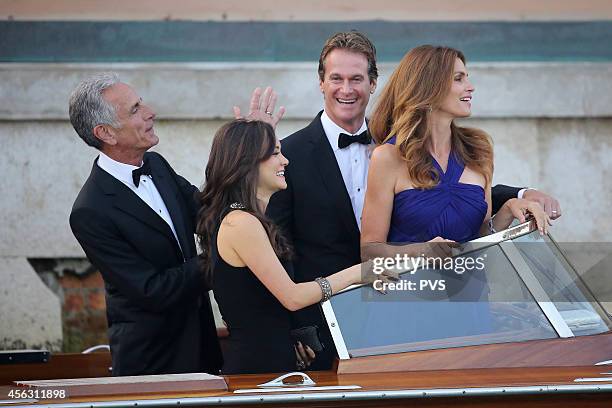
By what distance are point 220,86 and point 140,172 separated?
2.79 metres

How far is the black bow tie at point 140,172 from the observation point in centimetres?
468

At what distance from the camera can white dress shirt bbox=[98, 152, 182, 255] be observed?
4.68 metres

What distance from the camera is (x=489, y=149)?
4.66 meters

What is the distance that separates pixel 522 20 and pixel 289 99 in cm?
158

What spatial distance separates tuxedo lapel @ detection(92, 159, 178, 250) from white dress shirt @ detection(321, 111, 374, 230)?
735mm

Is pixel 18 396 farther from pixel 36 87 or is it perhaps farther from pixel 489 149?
pixel 36 87

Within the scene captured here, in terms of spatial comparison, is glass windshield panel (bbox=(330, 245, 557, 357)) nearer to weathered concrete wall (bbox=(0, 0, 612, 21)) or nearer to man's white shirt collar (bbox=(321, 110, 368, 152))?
man's white shirt collar (bbox=(321, 110, 368, 152))

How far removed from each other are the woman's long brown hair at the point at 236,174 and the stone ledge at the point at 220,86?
10.5ft

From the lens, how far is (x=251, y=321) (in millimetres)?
4117

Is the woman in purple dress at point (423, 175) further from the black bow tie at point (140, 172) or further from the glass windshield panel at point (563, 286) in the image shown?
the black bow tie at point (140, 172)

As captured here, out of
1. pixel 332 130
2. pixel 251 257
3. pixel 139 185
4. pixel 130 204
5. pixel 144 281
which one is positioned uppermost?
pixel 332 130

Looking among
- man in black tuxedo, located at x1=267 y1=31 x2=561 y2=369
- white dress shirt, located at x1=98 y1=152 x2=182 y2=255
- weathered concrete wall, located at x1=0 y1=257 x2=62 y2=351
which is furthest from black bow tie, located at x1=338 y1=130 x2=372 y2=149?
weathered concrete wall, located at x1=0 y1=257 x2=62 y2=351
